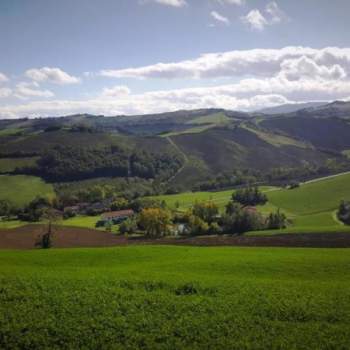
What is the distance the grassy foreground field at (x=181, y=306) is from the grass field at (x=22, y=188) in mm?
128104

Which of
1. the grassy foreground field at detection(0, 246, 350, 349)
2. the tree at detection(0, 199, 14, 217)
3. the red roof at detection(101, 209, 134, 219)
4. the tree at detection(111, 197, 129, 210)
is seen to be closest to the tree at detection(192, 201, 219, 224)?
the red roof at detection(101, 209, 134, 219)

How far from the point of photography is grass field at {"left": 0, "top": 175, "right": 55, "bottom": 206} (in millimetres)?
158000

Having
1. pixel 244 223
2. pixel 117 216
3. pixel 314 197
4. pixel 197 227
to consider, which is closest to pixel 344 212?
pixel 314 197

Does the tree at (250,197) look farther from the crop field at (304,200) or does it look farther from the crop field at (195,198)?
the crop field at (195,198)

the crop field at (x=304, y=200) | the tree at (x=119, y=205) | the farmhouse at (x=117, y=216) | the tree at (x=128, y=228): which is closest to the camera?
the tree at (x=128, y=228)

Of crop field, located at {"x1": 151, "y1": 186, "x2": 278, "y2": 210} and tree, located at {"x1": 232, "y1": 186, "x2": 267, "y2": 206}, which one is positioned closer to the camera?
crop field, located at {"x1": 151, "y1": 186, "x2": 278, "y2": 210}

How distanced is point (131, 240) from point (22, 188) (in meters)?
101

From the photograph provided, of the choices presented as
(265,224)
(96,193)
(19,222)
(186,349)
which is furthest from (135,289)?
(96,193)

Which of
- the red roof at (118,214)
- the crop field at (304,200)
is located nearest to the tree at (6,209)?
the red roof at (118,214)

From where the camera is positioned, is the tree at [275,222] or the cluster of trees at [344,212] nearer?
the tree at [275,222]

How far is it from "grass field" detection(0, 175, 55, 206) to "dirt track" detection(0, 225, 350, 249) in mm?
55196

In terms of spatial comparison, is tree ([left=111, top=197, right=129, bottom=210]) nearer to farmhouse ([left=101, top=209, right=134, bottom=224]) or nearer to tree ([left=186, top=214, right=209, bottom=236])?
farmhouse ([left=101, top=209, right=134, bottom=224])

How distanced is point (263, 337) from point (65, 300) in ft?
46.4

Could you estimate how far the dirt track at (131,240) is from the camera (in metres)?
69.2
